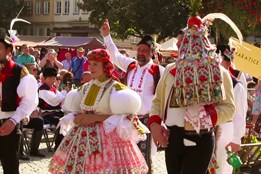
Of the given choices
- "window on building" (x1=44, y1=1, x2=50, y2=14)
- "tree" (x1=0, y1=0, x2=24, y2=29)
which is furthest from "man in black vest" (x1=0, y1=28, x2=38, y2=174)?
"window on building" (x1=44, y1=1, x2=50, y2=14)

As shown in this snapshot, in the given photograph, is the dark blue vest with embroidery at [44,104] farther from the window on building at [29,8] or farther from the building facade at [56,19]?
the window on building at [29,8]

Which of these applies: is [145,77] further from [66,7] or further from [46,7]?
[46,7]

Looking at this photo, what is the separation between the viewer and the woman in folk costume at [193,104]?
4156mm

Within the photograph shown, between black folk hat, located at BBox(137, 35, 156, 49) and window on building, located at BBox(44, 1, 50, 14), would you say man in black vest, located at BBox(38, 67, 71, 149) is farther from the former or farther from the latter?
window on building, located at BBox(44, 1, 50, 14)

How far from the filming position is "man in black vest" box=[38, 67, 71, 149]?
9.86m

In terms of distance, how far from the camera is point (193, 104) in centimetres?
416

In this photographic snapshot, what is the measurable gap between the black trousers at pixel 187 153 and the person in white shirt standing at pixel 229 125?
3.38 feet

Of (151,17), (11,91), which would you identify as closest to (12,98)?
(11,91)

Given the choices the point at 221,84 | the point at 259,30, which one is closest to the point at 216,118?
the point at 221,84

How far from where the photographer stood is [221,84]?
13.8 ft

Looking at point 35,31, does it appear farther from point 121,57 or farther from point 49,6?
point 121,57

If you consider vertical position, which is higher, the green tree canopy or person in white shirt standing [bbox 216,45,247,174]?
the green tree canopy

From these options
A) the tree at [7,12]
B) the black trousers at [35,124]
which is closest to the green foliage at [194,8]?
the black trousers at [35,124]

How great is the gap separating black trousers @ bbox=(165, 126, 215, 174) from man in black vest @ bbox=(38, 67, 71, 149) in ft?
18.9
